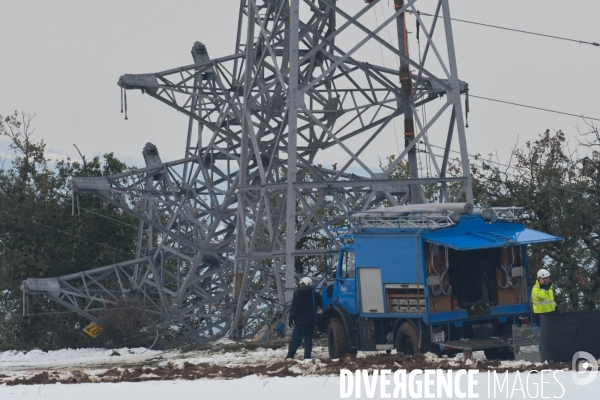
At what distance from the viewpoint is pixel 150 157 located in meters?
34.1

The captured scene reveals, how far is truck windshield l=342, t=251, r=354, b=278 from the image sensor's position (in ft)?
70.7

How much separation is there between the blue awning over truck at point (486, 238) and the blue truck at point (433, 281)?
2 centimetres

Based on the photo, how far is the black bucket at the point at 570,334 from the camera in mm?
17844

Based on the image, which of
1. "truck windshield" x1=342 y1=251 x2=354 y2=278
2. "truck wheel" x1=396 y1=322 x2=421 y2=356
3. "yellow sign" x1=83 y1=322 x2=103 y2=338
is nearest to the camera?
"truck wheel" x1=396 y1=322 x2=421 y2=356

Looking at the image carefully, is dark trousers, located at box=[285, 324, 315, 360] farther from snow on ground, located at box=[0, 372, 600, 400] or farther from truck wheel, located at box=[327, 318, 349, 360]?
snow on ground, located at box=[0, 372, 600, 400]

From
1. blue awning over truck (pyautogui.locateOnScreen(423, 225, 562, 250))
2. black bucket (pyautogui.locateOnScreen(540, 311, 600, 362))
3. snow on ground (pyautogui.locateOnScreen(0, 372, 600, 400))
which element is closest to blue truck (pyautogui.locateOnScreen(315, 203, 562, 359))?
blue awning over truck (pyautogui.locateOnScreen(423, 225, 562, 250))

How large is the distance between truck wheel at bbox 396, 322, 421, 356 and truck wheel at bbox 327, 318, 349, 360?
3.98 feet

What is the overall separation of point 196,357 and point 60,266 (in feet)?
65.6

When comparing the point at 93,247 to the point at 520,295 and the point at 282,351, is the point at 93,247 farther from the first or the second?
the point at 520,295

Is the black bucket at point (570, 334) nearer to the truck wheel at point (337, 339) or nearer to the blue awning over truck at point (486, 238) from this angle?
the blue awning over truck at point (486, 238)

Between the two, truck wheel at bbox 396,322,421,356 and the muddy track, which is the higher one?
truck wheel at bbox 396,322,421,356

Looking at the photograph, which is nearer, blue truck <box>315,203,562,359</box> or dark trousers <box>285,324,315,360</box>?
blue truck <box>315,203,562,359</box>

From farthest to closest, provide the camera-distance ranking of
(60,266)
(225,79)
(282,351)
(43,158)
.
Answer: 1. (43,158)
2. (60,266)
3. (225,79)
4. (282,351)

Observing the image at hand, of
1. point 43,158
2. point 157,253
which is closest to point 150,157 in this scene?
point 157,253
